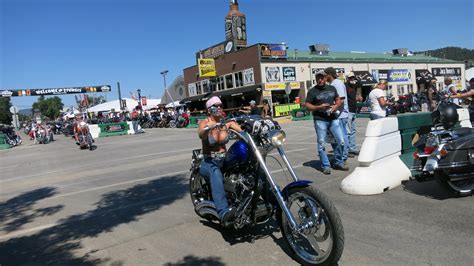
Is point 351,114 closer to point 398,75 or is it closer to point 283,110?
point 283,110

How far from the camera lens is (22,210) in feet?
22.3

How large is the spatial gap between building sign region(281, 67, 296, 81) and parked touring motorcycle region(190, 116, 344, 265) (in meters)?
39.7

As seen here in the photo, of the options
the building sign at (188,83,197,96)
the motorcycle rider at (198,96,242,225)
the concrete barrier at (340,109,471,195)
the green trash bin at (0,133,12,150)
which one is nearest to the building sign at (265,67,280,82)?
the building sign at (188,83,197,96)

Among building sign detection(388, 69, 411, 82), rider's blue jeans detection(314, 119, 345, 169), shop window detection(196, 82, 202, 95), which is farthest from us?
building sign detection(388, 69, 411, 82)

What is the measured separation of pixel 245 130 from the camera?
13.8ft

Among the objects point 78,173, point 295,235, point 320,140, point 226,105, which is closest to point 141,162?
point 78,173

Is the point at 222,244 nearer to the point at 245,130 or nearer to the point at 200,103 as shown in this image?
the point at 245,130

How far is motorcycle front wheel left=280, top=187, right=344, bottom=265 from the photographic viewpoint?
333 centimetres

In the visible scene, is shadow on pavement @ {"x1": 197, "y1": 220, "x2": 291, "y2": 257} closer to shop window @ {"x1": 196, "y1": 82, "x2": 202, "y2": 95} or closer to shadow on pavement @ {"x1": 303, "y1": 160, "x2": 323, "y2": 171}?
shadow on pavement @ {"x1": 303, "y1": 160, "x2": 323, "y2": 171}

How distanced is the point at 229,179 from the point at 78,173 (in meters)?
7.66

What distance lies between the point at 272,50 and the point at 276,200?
39947mm

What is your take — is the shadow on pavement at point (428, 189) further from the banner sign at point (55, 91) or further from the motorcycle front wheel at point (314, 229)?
the banner sign at point (55, 91)

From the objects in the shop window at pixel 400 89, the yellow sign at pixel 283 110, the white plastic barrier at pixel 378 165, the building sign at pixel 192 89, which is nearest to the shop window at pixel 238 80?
the yellow sign at pixel 283 110

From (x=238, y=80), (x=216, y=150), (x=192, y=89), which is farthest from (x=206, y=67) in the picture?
(x=216, y=150)
